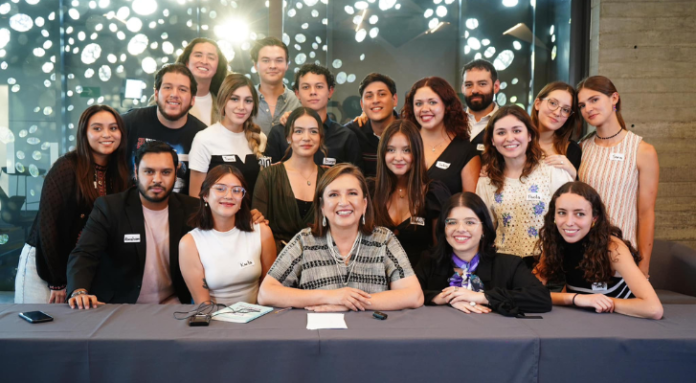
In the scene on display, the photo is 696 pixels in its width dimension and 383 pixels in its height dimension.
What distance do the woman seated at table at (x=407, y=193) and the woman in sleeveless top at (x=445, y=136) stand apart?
7.6 inches

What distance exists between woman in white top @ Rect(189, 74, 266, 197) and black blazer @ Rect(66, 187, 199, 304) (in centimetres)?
61

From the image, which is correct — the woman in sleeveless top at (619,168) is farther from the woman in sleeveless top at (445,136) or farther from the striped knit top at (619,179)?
A: the woman in sleeveless top at (445,136)

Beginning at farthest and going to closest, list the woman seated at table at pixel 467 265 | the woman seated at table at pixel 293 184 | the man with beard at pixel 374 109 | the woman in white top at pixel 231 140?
the man with beard at pixel 374 109, the woman in white top at pixel 231 140, the woman seated at table at pixel 293 184, the woman seated at table at pixel 467 265

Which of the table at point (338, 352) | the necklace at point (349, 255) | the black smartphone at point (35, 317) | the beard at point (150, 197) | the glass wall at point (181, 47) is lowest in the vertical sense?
the table at point (338, 352)

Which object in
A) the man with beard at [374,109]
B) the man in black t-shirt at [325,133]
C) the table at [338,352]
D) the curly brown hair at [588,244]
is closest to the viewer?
the table at [338,352]

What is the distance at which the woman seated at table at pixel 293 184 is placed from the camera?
2971mm

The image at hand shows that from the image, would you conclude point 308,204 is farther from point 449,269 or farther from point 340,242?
point 449,269

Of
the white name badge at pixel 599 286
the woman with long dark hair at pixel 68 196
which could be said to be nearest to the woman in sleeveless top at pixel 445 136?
the white name badge at pixel 599 286

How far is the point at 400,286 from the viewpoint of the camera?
7.72ft

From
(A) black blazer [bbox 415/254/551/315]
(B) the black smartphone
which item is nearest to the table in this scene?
(B) the black smartphone

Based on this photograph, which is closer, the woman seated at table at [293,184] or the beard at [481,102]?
the woman seated at table at [293,184]

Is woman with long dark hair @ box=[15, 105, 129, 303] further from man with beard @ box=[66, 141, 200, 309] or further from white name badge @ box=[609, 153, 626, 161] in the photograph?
white name badge @ box=[609, 153, 626, 161]

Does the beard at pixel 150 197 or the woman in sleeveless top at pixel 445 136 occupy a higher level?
the woman in sleeveless top at pixel 445 136

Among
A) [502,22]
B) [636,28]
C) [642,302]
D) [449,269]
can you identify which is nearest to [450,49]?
[502,22]
